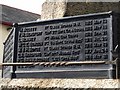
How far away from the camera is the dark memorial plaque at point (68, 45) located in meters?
3.55

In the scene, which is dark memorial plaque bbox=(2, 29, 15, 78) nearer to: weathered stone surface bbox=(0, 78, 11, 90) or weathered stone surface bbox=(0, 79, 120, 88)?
weathered stone surface bbox=(0, 78, 11, 90)

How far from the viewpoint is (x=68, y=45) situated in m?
3.84

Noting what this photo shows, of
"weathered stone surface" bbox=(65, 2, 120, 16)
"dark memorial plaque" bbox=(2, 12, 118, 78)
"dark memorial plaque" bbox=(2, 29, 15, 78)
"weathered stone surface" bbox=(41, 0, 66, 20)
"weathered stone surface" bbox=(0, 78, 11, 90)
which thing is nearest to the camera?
"dark memorial plaque" bbox=(2, 12, 118, 78)

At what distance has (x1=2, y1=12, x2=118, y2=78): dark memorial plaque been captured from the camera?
355cm

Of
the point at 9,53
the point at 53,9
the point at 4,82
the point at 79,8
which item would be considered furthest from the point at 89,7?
the point at 4,82

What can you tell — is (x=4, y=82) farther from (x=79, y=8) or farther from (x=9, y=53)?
(x=79, y=8)

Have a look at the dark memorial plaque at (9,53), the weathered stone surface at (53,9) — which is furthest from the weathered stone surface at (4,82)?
the weathered stone surface at (53,9)

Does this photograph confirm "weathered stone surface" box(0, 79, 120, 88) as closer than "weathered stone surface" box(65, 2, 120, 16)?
Yes

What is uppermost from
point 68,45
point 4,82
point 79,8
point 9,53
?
point 79,8

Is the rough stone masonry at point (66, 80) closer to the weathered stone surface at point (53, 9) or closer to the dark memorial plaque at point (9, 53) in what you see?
the weathered stone surface at point (53, 9)

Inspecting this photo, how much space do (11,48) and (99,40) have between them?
1.47m

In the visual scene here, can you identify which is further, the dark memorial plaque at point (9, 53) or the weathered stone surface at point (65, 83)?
the dark memorial plaque at point (9, 53)

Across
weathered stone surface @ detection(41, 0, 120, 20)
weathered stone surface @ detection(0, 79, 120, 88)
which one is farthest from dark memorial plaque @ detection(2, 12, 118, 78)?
weathered stone surface @ detection(41, 0, 120, 20)

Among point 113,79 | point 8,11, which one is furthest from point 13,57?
point 8,11
